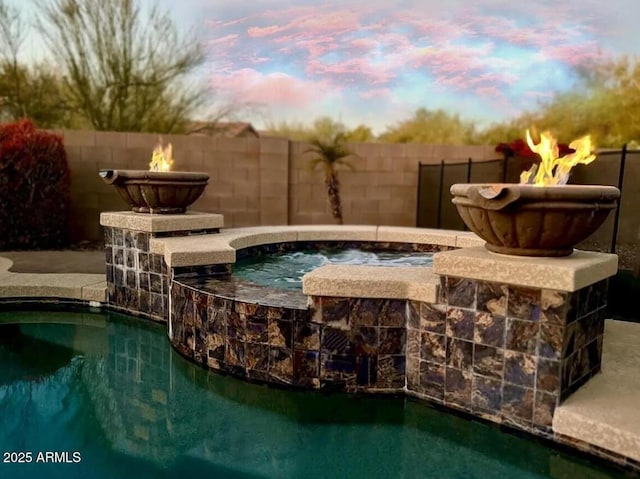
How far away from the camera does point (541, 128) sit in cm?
1692

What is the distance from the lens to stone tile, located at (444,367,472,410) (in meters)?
2.85

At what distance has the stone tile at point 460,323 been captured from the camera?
2.80 m

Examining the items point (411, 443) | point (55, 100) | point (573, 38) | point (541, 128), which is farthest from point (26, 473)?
point (573, 38)

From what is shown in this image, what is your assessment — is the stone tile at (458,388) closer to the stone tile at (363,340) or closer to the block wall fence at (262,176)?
the stone tile at (363,340)

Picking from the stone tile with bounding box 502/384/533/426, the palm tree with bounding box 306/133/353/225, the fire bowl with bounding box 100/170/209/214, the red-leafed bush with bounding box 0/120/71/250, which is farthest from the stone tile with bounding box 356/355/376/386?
the red-leafed bush with bounding box 0/120/71/250

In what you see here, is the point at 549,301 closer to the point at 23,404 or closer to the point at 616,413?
the point at 616,413

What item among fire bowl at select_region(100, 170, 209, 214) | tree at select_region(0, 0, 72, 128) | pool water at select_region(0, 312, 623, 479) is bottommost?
pool water at select_region(0, 312, 623, 479)

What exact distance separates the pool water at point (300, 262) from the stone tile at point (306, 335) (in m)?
1.32

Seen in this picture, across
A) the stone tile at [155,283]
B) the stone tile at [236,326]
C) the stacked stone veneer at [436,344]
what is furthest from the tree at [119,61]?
the stone tile at [236,326]

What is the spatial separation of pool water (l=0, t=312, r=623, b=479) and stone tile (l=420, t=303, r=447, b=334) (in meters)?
0.48

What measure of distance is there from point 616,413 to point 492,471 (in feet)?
2.19

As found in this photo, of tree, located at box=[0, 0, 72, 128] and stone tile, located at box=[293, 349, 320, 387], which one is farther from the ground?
tree, located at box=[0, 0, 72, 128]

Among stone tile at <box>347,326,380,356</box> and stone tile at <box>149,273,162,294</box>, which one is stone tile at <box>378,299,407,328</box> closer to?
stone tile at <box>347,326,380,356</box>

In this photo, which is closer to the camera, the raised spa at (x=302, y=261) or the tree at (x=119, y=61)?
the raised spa at (x=302, y=261)
